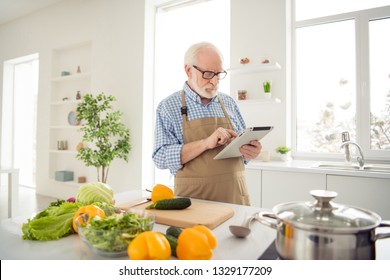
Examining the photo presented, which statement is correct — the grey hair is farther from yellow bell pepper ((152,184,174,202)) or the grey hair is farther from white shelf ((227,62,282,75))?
white shelf ((227,62,282,75))

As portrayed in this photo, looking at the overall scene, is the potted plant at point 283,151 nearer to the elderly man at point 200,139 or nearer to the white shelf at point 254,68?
the white shelf at point 254,68

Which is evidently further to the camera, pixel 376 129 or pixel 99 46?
pixel 99 46

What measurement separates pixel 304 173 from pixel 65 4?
5112 mm

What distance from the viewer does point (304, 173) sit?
2451 mm

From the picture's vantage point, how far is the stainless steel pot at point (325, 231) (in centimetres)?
58

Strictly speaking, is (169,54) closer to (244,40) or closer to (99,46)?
(99,46)

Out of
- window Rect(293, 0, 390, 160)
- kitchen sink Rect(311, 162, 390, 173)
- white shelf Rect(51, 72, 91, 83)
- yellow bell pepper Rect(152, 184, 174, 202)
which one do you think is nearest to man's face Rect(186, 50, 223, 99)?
yellow bell pepper Rect(152, 184, 174, 202)

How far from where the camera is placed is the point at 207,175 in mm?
1515

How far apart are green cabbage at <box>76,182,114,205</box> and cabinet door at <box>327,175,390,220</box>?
6.20ft

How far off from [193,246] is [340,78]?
307 centimetres

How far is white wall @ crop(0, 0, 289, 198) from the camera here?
3.25 meters

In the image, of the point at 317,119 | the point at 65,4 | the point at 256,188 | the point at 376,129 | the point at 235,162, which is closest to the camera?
the point at 235,162

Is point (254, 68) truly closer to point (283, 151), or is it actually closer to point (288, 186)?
point (283, 151)
